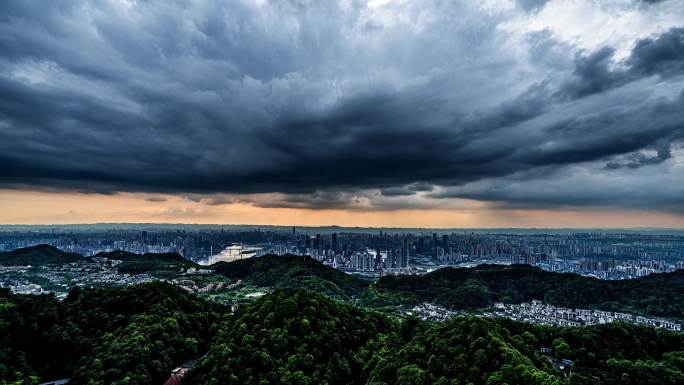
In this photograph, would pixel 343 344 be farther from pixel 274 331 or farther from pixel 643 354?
pixel 643 354

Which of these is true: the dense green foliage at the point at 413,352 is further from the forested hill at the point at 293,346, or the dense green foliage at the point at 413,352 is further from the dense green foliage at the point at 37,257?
the dense green foliage at the point at 37,257

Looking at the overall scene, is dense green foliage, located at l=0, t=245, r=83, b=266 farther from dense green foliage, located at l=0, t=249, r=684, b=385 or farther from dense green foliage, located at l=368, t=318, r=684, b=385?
dense green foliage, located at l=368, t=318, r=684, b=385

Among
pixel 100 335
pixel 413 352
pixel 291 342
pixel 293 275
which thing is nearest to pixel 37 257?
pixel 293 275

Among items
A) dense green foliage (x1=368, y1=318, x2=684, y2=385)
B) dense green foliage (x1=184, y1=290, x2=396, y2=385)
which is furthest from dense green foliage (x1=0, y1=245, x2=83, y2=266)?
dense green foliage (x1=368, y1=318, x2=684, y2=385)

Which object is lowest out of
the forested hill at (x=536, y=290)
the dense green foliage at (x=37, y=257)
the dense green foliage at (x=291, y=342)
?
the forested hill at (x=536, y=290)

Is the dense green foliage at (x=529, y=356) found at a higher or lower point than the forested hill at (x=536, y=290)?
higher

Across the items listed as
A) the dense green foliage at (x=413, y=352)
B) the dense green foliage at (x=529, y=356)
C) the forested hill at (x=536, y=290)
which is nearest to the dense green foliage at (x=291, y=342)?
the dense green foliage at (x=413, y=352)
